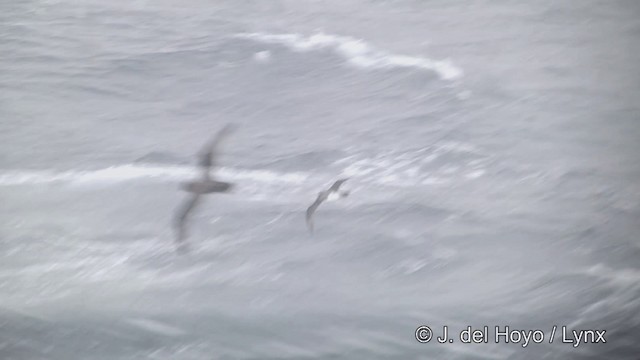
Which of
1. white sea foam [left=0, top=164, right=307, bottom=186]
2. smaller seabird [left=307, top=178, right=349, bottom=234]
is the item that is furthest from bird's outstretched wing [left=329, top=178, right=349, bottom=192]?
white sea foam [left=0, top=164, right=307, bottom=186]

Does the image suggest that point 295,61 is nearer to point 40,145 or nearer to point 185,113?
point 185,113

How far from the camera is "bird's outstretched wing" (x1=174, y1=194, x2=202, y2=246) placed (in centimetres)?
150

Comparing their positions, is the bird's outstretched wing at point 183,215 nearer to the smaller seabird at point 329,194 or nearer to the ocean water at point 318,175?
the ocean water at point 318,175

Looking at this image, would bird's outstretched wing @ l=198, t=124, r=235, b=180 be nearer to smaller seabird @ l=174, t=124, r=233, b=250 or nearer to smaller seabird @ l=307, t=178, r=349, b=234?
smaller seabird @ l=174, t=124, r=233, b=250

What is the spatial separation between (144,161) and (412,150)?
0.58 m

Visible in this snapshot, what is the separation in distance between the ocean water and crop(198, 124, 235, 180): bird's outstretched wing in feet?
0.06

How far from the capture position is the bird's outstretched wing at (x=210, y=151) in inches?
59.4

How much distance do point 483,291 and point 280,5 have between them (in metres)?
0.78

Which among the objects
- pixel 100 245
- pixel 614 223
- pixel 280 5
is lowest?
pixel 614 223

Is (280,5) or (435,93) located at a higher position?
(280,5)

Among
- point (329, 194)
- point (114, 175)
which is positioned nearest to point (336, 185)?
point (329, 194)

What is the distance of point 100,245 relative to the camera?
59.6 inches

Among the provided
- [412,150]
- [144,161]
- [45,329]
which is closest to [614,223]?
[412,150]

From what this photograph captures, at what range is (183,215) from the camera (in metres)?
1.51
